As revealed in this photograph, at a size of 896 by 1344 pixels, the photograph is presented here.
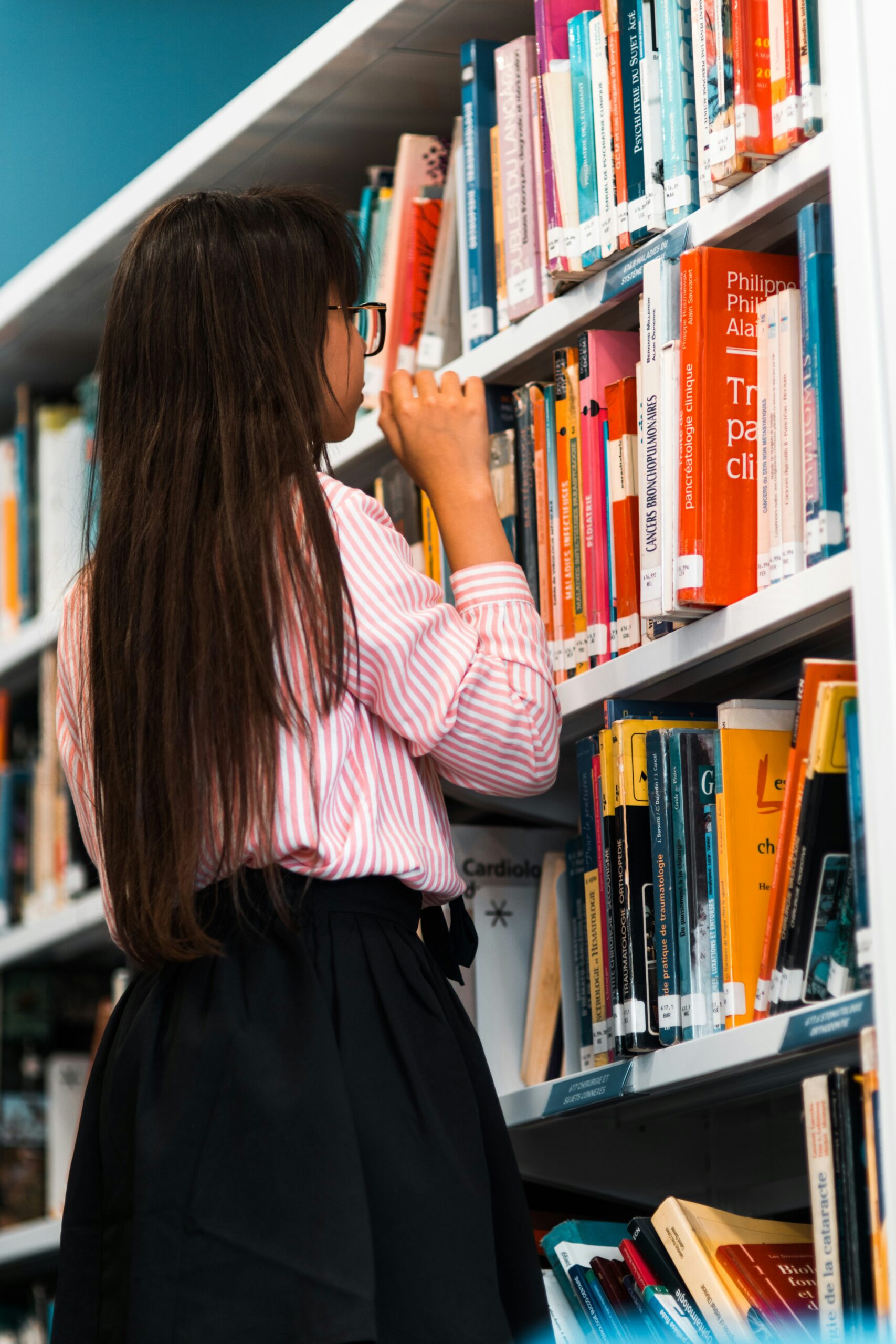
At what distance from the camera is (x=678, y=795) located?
1.32 metres

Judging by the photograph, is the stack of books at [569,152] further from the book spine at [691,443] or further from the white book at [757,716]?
the white book at [757,716]

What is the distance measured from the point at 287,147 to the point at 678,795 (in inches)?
40.8

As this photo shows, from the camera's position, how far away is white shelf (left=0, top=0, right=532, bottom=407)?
1730 mm

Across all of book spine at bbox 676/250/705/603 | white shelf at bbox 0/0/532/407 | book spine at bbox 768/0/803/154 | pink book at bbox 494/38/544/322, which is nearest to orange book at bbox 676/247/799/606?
book spine at bbox 676/250/705/603

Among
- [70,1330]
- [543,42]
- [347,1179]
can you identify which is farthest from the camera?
[543,42]

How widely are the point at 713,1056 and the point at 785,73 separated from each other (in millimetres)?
741

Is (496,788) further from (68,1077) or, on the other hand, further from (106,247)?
(68,1077)

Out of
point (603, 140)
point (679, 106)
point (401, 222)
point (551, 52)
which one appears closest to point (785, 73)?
point (679, 106)

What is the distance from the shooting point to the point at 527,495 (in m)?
1.58

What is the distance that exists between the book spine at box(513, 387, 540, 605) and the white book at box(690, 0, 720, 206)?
11.6 inches

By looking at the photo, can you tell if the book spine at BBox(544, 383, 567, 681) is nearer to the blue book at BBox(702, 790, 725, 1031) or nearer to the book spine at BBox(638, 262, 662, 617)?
the book spine at BBox(638, 262, 662, 617)

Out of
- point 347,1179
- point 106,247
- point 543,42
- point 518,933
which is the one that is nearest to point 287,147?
point 106,247

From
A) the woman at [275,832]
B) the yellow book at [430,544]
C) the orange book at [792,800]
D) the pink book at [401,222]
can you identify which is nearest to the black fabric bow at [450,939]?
the woman at [275,832]

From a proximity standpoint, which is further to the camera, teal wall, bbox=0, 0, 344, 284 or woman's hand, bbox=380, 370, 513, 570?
teal wall, bbox=0, 0, 344, 284
